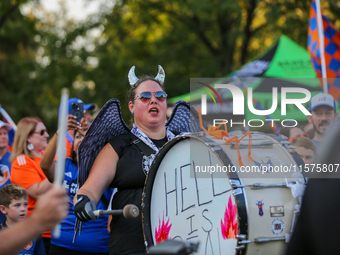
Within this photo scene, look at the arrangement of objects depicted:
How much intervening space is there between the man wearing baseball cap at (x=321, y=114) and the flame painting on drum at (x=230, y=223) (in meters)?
2.03

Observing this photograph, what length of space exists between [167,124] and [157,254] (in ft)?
6.52

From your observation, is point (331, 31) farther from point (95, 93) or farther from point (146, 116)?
point (95, 93)

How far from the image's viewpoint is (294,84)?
25.8 feet

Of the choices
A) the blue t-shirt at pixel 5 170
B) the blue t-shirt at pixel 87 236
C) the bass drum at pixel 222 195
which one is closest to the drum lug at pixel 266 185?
the bass drum at pixel 222 195

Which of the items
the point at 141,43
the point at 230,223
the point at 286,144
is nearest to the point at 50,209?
the point at 230,223

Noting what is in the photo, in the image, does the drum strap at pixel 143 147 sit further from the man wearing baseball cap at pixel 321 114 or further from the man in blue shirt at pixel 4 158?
the man in blue shirt at pixel 4 158

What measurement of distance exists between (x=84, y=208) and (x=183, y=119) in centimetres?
132

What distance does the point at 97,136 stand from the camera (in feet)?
9.66

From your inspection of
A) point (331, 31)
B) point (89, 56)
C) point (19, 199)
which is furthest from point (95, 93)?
point (19, 199)

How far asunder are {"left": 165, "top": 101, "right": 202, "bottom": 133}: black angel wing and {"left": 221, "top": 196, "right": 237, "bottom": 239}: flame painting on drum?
1.23 m

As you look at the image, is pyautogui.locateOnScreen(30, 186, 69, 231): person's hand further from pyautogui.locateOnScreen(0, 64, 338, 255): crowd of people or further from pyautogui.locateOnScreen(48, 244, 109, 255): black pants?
pyautogui.locateOnScreen(48, 244, 109, 255): black pants

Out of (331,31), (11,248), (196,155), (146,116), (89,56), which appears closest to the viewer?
(11,248)

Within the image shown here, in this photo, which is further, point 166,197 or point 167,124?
point 167,124

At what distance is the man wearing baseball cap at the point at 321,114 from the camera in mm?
3979
